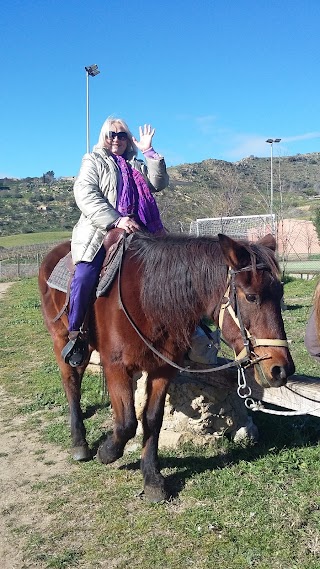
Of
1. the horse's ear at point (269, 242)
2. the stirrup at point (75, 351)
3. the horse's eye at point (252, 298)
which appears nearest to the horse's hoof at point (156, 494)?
the stirrup at point (75, 351)

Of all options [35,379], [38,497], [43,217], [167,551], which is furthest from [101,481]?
[43,217]

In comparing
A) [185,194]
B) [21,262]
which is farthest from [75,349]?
[185,194]

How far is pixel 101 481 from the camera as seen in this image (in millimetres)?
4406

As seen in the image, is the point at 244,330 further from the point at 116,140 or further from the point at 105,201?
the point at 116,140

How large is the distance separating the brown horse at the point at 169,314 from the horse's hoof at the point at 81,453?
0.57m

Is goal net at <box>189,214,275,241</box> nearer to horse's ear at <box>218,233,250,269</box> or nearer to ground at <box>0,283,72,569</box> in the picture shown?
ground at <box>0,283,72,569</box>

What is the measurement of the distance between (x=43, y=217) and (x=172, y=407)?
240 ft

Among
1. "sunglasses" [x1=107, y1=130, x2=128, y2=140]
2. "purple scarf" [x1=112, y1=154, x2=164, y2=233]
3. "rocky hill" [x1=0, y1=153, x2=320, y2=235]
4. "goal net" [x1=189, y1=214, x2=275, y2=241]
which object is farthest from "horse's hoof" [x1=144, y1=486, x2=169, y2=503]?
"rocky hill" [x1=0, y1=153, x2=320, y2=235]

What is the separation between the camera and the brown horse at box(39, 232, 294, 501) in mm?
3396

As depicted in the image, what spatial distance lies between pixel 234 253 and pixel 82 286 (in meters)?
1.42

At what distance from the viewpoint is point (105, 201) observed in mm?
4395

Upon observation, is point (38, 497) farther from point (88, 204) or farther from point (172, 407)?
point (88, 204)

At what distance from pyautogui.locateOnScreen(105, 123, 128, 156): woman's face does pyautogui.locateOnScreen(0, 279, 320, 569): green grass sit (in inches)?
113

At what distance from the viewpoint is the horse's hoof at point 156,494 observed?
3.97 m
